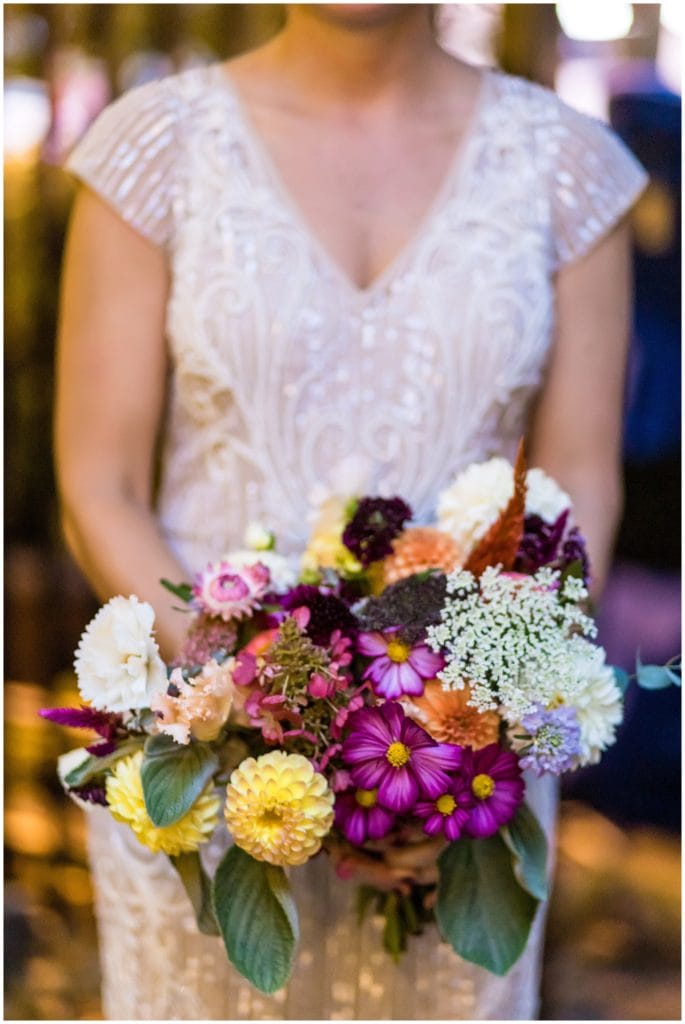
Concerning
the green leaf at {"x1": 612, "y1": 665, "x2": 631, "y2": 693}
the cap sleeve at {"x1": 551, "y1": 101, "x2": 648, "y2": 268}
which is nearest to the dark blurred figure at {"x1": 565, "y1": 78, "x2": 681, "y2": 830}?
the cap sleeve at {"x1": 551, "y1": 101, "x2": 648, "y2": 268}

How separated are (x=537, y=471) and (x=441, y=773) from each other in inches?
14.1

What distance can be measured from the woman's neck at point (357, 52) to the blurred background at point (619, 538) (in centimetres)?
137

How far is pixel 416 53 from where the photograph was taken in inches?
58.2

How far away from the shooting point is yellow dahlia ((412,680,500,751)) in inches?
36.5

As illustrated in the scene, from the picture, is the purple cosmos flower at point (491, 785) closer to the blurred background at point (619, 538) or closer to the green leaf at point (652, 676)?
the green leaf at point (652, 676)

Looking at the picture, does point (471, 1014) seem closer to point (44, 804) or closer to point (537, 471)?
point (537, 471)

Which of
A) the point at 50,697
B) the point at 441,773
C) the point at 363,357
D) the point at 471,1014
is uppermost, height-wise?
the point at 363,357

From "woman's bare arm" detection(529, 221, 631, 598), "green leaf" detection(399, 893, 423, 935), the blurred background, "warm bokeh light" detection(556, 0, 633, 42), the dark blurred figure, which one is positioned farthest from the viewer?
the dark blurred figure

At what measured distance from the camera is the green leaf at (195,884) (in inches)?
40.3

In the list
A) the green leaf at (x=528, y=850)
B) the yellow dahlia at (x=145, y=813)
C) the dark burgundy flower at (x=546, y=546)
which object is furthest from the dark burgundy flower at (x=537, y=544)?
the yellow dahlia at (x=145, y=813)

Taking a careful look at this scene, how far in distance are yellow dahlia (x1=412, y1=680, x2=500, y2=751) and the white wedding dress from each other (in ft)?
1.52

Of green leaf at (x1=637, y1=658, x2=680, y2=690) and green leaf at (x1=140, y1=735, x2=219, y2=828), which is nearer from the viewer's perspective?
green leaf at (x1=140, y1=735, x2=219, y2=828)

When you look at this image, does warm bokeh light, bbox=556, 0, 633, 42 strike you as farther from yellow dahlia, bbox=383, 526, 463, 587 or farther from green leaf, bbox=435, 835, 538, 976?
green leaf, bbox=435, 835, 538, 976

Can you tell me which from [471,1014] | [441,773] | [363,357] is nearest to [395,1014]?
[471,1014]
